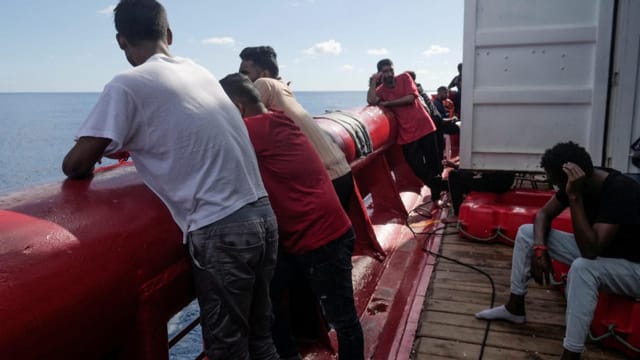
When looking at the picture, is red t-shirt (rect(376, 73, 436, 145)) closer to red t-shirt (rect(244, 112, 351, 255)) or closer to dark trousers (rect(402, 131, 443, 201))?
dark trousers (rect(402, 131, 443, 201))

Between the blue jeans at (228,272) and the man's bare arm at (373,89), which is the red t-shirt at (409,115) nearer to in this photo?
the man's bare arm at (373,89)

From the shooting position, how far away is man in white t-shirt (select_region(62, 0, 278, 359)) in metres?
1.70

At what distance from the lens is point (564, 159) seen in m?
2.77

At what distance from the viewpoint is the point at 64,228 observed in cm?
157

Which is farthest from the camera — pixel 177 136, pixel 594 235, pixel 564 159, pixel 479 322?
pixel 479 322

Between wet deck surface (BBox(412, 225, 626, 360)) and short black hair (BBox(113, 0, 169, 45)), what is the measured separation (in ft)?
6.89

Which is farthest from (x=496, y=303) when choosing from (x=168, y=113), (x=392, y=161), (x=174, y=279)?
(x=392, y=161)

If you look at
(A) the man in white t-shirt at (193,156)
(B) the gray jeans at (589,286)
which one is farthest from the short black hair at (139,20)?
(B) the gray jeans at (589,286)

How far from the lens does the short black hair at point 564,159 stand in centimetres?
274

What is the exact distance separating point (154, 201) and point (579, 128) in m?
3.72

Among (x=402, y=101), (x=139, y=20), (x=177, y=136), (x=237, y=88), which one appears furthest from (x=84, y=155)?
(x=402, y=101)

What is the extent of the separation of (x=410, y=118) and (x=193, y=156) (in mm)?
4535

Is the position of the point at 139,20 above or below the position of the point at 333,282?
above

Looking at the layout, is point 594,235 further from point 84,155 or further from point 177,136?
point 84,155
